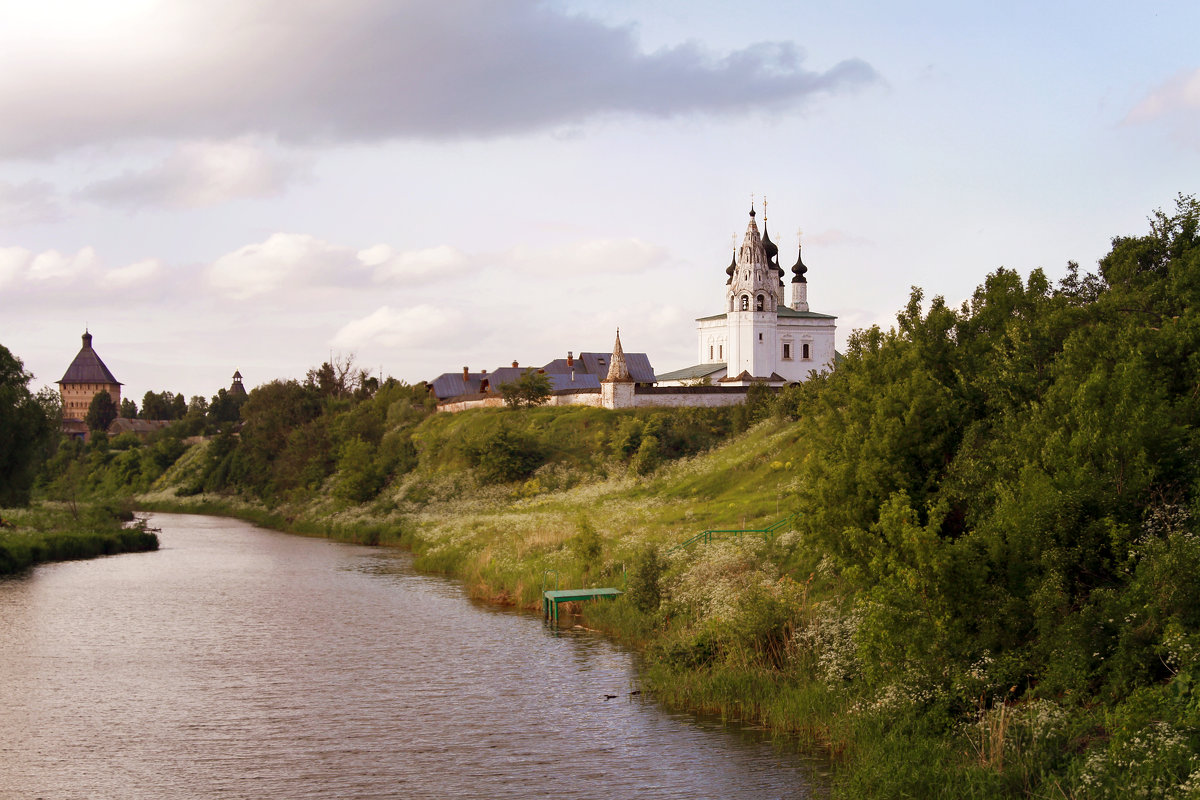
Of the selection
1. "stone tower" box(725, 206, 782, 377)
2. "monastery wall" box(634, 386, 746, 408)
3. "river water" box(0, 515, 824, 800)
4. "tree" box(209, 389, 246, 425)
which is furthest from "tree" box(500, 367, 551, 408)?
"tree" box(209, 389, 246, 425)

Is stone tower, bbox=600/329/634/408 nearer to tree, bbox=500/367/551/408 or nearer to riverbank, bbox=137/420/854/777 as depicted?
tree, bbox=500/367/551/408

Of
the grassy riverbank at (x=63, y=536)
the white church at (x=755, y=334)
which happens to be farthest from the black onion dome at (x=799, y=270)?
the grassy riverbank at (x=63, y=536)

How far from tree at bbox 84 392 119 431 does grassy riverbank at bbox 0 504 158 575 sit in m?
119

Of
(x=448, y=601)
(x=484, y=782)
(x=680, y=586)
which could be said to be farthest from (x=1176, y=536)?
(x=448, y=601)

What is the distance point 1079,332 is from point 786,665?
8924 millimetres

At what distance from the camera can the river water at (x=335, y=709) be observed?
19891 mm

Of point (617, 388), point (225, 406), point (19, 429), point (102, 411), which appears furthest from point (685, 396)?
point (102, 411)

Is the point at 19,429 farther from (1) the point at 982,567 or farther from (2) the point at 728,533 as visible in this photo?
(1) the point at 982,567

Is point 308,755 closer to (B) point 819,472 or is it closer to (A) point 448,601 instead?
(B) point 819,472

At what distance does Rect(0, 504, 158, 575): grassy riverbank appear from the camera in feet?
167

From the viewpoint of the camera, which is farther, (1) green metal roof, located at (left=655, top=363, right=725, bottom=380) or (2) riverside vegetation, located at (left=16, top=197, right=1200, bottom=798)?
(1) green metal roof, located at (left=655, top=363, right=725, bottom=380)

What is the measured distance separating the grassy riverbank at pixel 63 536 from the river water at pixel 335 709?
10037 mm

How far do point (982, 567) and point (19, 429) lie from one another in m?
44.8

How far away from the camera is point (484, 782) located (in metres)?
19.8
